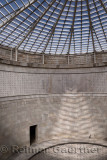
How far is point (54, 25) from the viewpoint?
73.4 feet

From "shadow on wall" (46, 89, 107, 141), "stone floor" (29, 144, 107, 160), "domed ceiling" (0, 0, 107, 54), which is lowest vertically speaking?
"stone floor" (29, 144, 107, 160)

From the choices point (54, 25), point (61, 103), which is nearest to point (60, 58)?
point (54, 25)

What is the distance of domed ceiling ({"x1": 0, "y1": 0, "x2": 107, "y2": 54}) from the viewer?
59.6 ft

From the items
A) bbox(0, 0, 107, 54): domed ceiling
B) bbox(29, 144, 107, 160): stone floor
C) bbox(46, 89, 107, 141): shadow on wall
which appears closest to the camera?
bbox(0, 0, 107, 54): domed ceiling

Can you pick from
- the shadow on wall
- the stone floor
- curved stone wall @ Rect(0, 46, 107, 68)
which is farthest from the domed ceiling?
the stone floor

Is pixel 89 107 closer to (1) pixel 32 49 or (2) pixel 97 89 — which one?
(2) pixel 97 89

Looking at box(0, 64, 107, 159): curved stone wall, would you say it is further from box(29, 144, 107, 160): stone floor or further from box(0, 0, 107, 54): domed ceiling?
box(0, 0, 107, 54): domed ceiling

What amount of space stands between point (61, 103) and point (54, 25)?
570 inches

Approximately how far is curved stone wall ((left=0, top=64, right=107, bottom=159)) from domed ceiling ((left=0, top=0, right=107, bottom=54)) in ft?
19.4

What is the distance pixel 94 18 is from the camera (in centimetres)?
2070

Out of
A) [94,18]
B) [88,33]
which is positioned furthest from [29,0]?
[88,33]

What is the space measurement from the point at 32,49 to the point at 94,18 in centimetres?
1390

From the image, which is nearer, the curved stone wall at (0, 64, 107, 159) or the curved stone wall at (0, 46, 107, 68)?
the curved stone wall at (0, 64, 107, 159)

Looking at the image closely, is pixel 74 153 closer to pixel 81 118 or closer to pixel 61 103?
pixel 81 118
